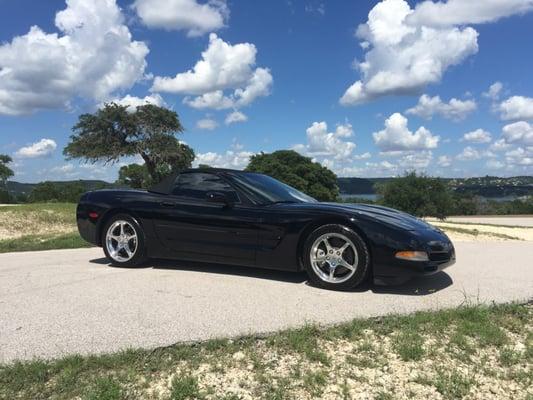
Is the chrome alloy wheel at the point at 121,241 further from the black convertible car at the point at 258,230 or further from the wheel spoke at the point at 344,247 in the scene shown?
the wheel spoke at the point at 344,247

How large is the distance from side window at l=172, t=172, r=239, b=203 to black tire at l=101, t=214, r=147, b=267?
642 millimetres

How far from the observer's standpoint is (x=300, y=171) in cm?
5431

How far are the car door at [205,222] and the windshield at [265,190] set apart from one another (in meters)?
0.16

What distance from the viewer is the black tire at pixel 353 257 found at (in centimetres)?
499

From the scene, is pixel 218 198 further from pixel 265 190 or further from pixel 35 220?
pixel 35 220

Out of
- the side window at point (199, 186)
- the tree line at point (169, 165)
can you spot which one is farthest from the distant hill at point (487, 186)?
the side window at point (199, 186)

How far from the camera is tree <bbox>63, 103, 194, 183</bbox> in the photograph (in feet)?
134

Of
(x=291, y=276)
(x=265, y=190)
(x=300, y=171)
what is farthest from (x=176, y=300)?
(x=300, y=171)

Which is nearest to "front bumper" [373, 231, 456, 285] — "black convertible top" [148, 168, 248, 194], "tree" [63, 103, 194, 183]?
"black convertible top" [148, 168, 248, 194]

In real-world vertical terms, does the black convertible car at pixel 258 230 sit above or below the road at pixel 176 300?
above

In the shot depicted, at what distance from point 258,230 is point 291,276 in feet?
2.59

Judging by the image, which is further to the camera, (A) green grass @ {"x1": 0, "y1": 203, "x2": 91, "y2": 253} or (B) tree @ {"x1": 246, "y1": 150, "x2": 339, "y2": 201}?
(B) tree @ {"x1": 246, "y1": 150, "x2": 339, "y2": 201}

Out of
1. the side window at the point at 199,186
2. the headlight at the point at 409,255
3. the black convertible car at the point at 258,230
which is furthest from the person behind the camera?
the side window at the point at 199,186

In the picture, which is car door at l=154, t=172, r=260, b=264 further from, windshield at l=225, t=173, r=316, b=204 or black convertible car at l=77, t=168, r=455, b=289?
windshield at l=225, t=173, r=316, b=204
